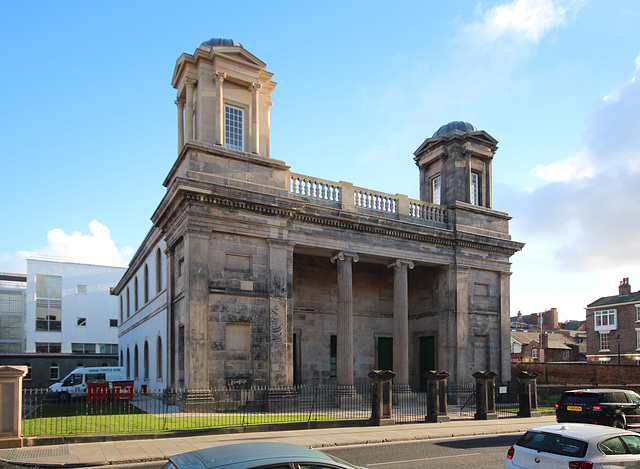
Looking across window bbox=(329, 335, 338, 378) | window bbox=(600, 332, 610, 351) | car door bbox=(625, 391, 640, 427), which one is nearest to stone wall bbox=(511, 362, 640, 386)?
window bbox=(329, 335, 338, 378)

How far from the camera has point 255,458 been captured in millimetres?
4879

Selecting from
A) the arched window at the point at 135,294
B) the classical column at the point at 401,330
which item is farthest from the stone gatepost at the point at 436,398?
the arched window at the point at 135,294

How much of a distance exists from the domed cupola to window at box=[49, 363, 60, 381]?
1612 inches

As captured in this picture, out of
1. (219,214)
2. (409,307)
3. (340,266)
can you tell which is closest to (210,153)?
(219,214)

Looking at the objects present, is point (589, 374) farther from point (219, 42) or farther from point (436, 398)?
point (219, 42)

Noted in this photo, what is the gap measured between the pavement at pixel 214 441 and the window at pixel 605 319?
139 ft

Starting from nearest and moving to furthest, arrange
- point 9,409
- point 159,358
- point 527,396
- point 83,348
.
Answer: point 9,409 → point 527,396 → point 159,358 → point 83,348

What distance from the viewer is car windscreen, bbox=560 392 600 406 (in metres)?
15.9

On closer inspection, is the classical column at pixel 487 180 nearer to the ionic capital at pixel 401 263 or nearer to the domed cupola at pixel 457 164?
the domed cupola at pixel 457 164

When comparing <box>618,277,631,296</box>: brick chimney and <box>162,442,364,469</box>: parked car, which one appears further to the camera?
<box>618,277,631,296</box>: brick chimney

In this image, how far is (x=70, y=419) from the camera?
701 inches

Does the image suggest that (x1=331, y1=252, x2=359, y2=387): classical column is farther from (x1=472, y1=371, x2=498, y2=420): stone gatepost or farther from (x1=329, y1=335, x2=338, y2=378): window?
(x1=472, y1=371, x2=498, y2=420): stone gatepost

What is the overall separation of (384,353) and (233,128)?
14.8 m

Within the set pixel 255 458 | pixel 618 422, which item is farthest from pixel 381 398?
pixel 255 458
